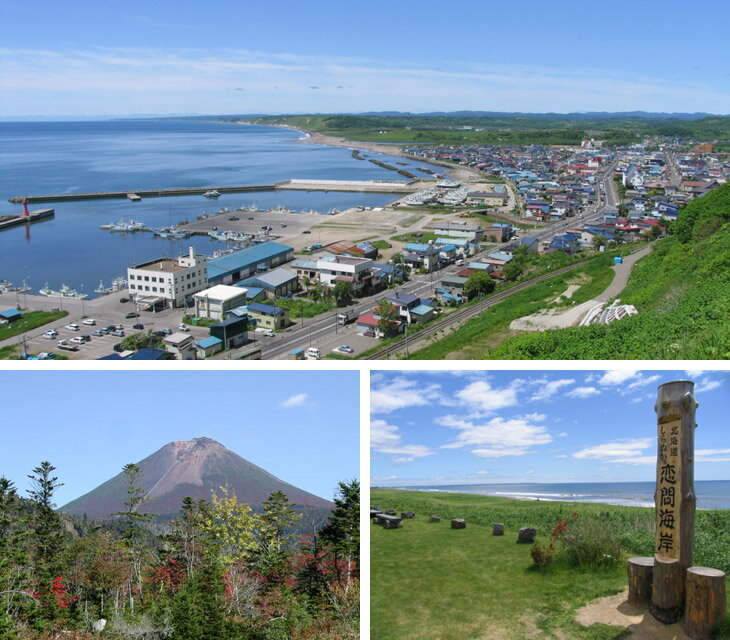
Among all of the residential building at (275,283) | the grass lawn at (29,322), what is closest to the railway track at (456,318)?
the residential building at (275,283)

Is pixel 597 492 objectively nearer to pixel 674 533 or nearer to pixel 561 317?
pixel 674 533

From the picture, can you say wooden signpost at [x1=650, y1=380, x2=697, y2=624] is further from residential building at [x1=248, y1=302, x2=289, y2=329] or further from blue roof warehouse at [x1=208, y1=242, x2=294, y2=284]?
blue roof warehouse at [x1=208, y1=242, x2=294, y2=284]

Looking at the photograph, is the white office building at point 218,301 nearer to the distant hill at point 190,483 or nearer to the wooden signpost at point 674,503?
the distant hill at point 190,483

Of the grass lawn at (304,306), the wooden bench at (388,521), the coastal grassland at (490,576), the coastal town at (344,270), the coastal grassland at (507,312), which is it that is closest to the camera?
the coastal grassland at (490,576)

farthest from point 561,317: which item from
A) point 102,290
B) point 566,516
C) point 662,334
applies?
point 102,290

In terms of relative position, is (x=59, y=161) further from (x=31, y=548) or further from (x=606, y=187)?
(x=31, y=548)

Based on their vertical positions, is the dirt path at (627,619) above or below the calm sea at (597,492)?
below
